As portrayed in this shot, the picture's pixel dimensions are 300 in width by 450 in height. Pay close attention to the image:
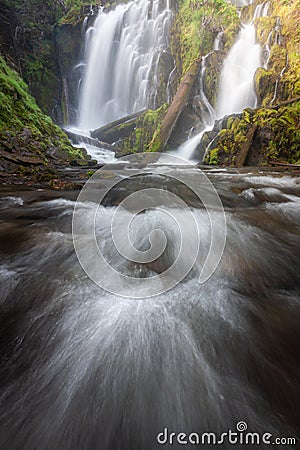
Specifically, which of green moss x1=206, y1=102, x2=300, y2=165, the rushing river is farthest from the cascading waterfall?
the rushing river

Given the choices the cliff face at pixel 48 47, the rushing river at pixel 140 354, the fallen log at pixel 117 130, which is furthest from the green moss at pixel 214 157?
the cliff face at pixel 48 47

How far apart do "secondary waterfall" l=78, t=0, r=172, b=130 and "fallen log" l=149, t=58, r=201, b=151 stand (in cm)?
654

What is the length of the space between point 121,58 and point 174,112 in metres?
14.6

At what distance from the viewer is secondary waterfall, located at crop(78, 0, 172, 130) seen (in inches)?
864

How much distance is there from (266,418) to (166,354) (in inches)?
21.5

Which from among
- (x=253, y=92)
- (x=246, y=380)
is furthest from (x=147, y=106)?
(x=246, y=380)

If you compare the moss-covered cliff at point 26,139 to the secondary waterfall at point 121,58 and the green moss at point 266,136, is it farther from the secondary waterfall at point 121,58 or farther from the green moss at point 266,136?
the secondary waterfall at point 121,58

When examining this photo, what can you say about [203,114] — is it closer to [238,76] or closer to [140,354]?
[238,76]

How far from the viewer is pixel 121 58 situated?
23594 millimetres

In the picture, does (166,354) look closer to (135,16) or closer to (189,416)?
(189,416)

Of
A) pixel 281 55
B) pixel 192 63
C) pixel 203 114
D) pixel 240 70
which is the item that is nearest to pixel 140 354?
pixel 203 114

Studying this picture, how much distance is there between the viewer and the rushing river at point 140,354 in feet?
3.27

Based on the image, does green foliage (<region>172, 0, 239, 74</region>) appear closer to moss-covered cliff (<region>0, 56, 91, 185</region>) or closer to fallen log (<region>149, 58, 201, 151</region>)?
fallen log (<region>149, 58, 201, 151</region>)

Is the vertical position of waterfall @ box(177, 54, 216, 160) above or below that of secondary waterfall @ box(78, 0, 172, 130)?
below
